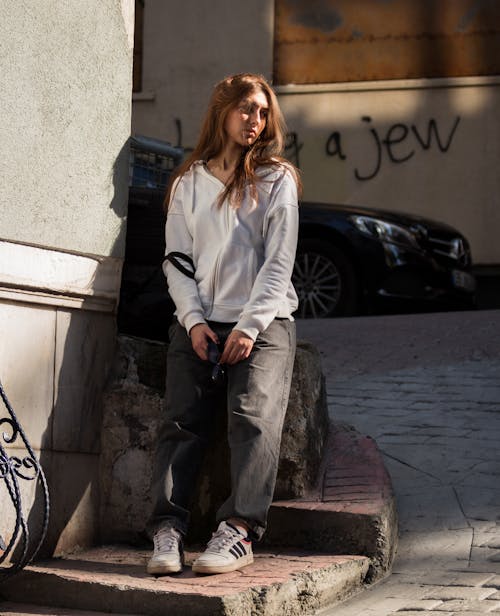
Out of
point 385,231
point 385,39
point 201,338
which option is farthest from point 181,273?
point 385,39

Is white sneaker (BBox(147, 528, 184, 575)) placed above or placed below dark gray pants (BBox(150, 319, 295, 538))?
below

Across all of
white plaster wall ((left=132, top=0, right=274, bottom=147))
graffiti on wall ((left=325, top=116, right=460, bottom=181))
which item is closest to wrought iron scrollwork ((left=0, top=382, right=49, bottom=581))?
graffiti on wall ((left=325, top=116, right=460, bottom=181))

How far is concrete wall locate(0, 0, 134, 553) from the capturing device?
14.7 ft

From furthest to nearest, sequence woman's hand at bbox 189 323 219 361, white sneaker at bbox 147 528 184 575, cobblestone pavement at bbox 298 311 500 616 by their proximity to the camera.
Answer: woman's hand at bbox 189 323 219 361, cobblestone pavement at bbox 298 311 500 616, white sneaker at bbox 147 528 184 575

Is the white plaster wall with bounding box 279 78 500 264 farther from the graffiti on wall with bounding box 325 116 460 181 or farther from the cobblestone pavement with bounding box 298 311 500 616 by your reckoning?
the cobblestone pavement with bounding box 298 311 500 616

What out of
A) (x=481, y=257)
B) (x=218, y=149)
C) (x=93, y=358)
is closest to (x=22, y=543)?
(x=93, y=358)

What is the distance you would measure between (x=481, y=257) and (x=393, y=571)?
11.4 metres

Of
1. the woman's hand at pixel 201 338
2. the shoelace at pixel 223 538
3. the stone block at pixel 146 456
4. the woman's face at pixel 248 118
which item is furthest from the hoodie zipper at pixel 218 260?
the shoelace at pixel 223 538

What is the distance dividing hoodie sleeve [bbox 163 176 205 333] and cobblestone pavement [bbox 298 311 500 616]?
44.4 inches

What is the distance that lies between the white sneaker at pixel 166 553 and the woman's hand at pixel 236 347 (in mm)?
616

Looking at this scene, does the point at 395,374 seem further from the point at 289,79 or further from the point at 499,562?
the point at 289,79

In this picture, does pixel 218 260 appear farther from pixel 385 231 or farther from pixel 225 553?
pixel 385 231

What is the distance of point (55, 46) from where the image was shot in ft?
15.4

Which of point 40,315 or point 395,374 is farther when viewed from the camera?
point 395,374
